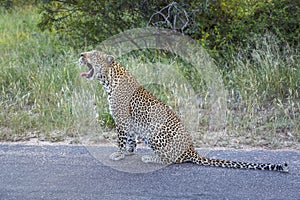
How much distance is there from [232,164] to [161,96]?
2.63 meters

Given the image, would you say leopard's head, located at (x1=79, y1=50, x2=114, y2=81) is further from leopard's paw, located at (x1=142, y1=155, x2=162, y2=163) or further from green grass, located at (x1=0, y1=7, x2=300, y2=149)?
green grass, located at (x1=0, y1=7, x2=300, y2=149)

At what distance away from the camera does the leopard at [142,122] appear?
18.3 feet

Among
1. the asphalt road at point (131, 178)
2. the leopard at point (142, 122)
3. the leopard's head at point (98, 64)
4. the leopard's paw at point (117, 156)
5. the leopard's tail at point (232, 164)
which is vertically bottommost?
the asphalt road at point (131, 178)

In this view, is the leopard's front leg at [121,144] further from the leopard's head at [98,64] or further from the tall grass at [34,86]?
the tall grass at [34,86]

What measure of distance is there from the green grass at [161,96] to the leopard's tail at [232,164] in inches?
35.8

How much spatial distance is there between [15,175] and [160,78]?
11.2 feet

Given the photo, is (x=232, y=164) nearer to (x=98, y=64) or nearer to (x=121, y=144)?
(x=121, y=144)

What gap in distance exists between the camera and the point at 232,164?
545 centimetres

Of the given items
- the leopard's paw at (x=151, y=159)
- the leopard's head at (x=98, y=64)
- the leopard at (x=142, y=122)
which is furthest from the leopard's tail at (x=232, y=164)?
the leopard's head at (x=98, y=64)

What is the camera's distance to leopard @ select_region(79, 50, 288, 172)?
18.3 feet

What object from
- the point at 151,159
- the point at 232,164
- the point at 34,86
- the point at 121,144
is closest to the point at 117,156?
the point at 121,144

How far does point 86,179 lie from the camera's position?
5.18 metres

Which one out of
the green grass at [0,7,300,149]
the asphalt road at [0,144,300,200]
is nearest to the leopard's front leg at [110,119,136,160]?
the asphalt road at [0,144,300,200]

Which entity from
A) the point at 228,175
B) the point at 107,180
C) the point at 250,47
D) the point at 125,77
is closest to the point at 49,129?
the point at 125,77
